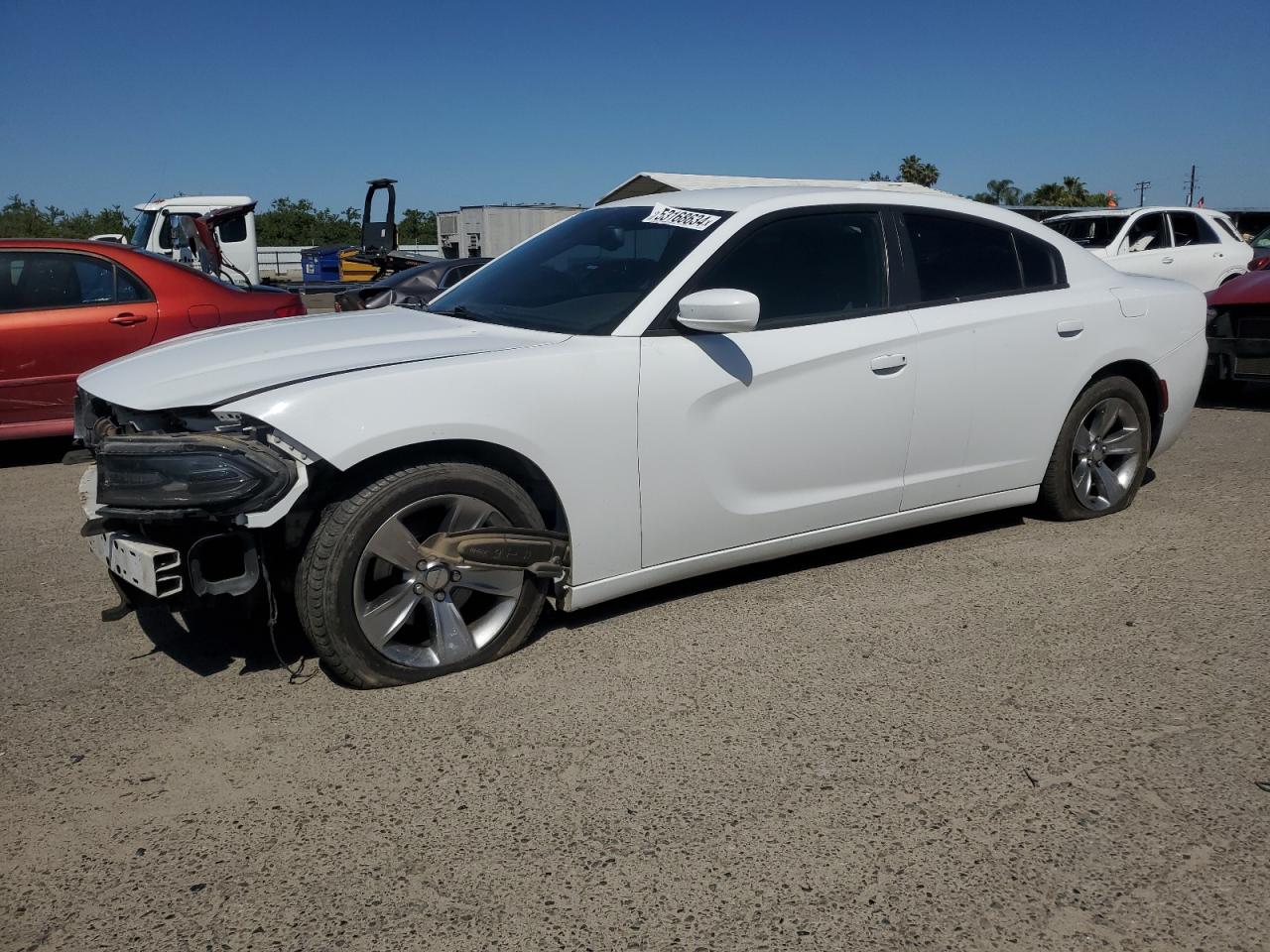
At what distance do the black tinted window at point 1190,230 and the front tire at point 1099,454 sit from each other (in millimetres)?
10092

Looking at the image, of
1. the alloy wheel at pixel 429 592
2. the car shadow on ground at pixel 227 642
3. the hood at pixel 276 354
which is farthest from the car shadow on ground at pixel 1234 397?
the car shadow on ground at pixel 227 642

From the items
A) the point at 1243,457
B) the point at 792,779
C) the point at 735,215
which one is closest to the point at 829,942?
the point at 792,779

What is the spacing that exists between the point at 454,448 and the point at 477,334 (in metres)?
0.54

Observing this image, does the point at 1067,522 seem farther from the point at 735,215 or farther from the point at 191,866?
the point at 191,866

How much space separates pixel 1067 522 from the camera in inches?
201

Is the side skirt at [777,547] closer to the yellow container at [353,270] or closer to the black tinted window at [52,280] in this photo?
the black tinted window at [52,280]

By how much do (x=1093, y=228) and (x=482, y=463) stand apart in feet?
43.3

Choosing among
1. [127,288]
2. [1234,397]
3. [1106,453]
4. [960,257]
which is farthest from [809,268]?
[1234,397]

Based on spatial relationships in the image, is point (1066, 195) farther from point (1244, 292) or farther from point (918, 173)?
point (1244, 292)

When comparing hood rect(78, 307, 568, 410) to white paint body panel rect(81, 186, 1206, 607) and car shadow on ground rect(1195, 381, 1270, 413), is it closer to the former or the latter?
white paint body panel rect(81, 186, 1206, 607)

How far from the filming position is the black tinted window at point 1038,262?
4.67 meters

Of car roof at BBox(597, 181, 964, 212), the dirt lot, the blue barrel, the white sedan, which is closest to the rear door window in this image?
the dirt lot

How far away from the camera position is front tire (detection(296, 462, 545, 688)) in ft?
10.2

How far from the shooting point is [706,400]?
143 inches
